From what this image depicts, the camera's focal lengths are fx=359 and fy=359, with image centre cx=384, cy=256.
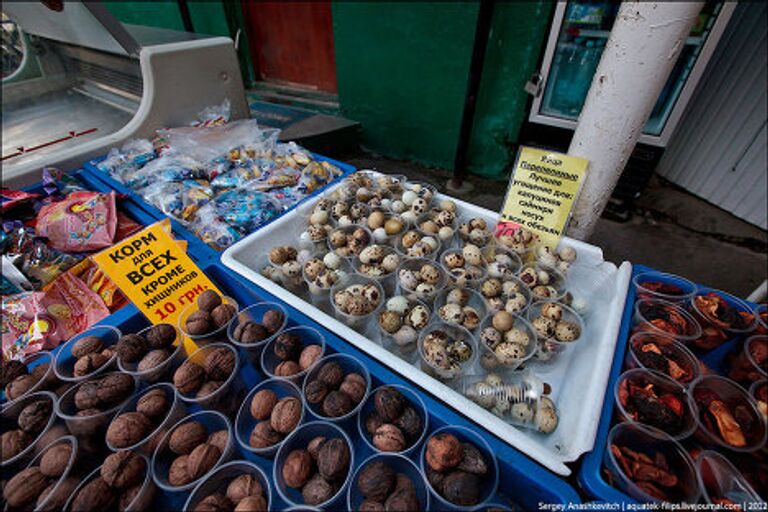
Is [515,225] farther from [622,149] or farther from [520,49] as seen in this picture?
[520,49]

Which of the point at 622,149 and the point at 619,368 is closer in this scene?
the point at 619,368

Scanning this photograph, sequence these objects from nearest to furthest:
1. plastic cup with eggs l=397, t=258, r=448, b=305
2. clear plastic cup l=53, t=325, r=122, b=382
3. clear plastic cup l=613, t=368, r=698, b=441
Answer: clear plastic cup l=613, t=368, r=698, b=441 → clear plastic cup l=53, t=325, r=122, b=382 → plastic cup with eggs l=397, t=258, r=448, b=305

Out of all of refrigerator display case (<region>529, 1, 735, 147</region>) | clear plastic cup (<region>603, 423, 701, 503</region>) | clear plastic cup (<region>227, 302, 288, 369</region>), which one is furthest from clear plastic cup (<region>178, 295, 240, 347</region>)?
refrigerator display case (<region>529, 1, 735, 147</region>)

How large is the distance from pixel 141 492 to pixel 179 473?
0.08 metres

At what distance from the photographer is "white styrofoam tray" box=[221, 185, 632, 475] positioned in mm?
851

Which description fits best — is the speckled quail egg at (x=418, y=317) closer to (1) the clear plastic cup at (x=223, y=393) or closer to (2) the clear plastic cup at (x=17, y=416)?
(1) the clear plastic cup at (x=223, y=393)

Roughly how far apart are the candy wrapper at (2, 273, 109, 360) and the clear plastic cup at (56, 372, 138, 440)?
0.33 metres

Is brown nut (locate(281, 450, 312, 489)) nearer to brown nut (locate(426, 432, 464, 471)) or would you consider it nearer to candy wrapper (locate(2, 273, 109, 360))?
brown nut (locate(426, 432, 464, 471))

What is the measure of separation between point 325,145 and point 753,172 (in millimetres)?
3922

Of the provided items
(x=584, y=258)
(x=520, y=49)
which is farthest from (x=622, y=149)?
(x=520, y=49)

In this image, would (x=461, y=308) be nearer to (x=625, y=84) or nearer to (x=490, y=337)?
(x=490, y=337)

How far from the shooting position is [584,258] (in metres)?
1.33

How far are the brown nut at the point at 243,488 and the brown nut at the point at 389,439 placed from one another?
0.27m

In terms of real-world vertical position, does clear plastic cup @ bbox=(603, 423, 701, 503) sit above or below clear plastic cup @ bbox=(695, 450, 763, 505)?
below
